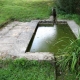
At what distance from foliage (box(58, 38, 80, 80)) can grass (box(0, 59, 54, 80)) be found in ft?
1.06

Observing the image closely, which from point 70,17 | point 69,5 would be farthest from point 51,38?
point 69,5

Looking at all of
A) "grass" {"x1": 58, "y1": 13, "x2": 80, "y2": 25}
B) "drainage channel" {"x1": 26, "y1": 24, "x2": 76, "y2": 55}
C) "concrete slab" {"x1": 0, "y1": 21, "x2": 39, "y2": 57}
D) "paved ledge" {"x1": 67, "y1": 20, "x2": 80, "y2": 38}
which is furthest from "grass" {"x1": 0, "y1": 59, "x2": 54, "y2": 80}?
"grass" {"x1": 58, "y1": 13, "x2": 80, "y2": 25}

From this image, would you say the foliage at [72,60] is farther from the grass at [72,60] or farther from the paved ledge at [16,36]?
the paved ledge at [16,36]

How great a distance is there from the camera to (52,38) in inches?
270

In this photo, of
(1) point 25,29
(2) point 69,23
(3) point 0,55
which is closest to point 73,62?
(3) point 0,55

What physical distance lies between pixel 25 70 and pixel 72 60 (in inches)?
43.9

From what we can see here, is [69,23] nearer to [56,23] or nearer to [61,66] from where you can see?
[56,23]

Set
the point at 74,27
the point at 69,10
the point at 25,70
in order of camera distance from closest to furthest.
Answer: the point at 25,70 → the point at 74,27 → the point at 69,10

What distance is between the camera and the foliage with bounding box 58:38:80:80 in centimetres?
389

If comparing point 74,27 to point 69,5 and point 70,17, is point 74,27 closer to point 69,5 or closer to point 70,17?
point 70,17

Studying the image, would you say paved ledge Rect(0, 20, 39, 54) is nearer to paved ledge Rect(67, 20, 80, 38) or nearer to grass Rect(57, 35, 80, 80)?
grass Rect(57, 35, 80, 80)

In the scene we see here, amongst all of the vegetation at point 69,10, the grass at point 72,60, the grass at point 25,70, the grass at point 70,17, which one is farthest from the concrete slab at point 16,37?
the vegetation at point 69,10

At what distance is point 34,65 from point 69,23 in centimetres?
454

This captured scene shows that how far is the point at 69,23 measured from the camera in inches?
333
